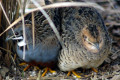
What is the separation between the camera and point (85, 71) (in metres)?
4.10

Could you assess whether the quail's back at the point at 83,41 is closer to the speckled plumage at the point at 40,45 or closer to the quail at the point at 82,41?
the quail at the point at 82,41

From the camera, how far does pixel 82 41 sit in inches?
140

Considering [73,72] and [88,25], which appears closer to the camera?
[88,25]

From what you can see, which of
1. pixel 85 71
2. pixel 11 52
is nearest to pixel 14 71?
pixel 11 52

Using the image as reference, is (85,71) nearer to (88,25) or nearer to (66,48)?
(66,48)

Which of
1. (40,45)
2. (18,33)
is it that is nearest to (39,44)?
(40,45)

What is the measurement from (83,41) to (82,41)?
0.02 m

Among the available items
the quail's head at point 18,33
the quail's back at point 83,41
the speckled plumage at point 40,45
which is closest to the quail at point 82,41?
the quail's back at point 83,41

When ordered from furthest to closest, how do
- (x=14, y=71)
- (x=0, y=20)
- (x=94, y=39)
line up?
(x=14, y=71)
(x=0, y=20)
(x=94, y=39)

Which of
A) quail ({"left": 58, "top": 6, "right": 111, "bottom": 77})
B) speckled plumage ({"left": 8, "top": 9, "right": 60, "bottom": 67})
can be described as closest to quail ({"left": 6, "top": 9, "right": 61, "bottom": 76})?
speckled plumage ({"left": 8, "top": 9, "right": 60, "bottom": 67})

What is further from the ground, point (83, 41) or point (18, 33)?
point (18, 33)

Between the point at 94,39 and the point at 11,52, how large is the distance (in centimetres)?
136

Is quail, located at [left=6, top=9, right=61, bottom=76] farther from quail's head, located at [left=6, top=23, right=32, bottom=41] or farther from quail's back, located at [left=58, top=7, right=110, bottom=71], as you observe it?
quail's back, located at [left=58, top=7, right=110, bottom=71]

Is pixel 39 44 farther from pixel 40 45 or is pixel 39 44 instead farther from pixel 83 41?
pixel 83 41
